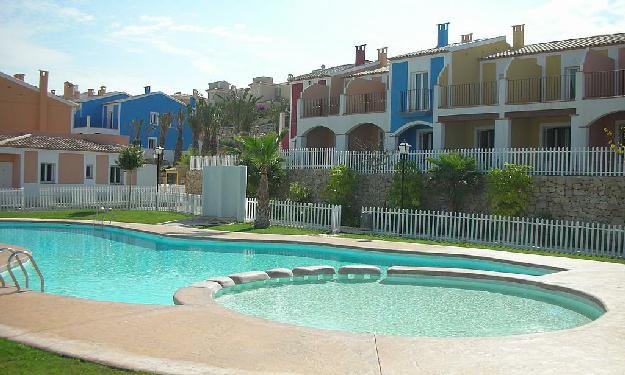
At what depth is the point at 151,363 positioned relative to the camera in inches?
274

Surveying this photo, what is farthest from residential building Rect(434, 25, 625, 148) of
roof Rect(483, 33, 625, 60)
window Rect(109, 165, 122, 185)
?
window Rect(109, 165, 122, 185)

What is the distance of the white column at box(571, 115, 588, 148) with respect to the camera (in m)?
24.2

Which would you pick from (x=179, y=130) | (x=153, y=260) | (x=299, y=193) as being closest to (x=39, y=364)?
(x=153, y=260)

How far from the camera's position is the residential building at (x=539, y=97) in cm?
2445

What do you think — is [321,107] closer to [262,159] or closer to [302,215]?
[262,159]

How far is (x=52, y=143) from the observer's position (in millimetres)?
37844

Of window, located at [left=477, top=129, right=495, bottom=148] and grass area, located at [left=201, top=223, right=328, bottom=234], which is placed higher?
window, located at [left=477, top=129, right=495, bottom=148]

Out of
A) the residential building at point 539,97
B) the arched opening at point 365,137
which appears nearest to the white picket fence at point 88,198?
the arched opening at point 365,137

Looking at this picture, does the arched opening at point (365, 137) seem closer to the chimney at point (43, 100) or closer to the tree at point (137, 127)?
the chimney at point (43, 100)

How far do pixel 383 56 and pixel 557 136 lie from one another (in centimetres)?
1597

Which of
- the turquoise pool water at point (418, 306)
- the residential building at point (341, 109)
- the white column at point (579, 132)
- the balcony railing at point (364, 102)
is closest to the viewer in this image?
the turquoise pool water at point (418, 306)

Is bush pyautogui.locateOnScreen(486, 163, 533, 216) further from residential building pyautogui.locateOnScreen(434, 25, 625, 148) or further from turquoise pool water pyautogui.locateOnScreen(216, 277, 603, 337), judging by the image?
turquoise pool water pyautogui.locateOnScreen(216, 277, 603, 337)

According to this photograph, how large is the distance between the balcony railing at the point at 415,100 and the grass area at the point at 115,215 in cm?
1181

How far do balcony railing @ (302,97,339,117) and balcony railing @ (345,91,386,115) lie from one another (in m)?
1.10
